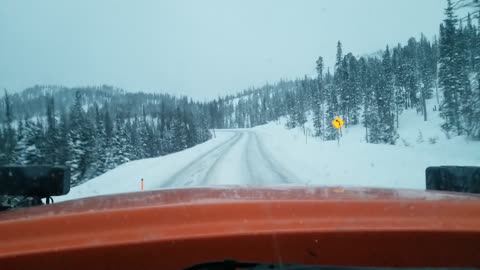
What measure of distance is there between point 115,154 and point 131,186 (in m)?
38.1

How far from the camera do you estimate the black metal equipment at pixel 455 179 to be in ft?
9.24

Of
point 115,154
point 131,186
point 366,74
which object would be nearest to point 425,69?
point 366,74

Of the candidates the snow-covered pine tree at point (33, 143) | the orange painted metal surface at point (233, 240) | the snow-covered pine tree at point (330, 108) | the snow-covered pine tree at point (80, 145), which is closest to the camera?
the orange painted metal surface at point (233, 240)

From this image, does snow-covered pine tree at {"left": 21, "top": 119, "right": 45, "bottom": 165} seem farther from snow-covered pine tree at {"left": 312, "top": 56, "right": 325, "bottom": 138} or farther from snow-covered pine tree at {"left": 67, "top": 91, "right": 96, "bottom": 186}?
snow-covered pine tree at {"left": 312, "top": 56, "right": 325, "bottom": 138}

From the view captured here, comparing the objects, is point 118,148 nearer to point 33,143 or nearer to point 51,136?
point 51,136

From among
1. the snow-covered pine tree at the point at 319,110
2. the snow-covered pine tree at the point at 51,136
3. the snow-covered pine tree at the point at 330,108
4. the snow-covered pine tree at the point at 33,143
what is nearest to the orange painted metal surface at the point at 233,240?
the snow-covered pine tree at the point at 33,143

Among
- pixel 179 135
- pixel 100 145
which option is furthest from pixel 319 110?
pixel 100 145

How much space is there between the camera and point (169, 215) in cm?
156

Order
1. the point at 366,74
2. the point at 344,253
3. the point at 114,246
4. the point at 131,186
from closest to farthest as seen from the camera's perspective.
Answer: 1. the point at 114,246
2. the point at 344,253
3. the point at 131,186
4. the point at 366,74

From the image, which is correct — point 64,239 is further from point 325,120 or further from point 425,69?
point 425,69

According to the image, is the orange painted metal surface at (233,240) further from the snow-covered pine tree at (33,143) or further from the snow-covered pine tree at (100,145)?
the snow-covered pine tree at (100,145)

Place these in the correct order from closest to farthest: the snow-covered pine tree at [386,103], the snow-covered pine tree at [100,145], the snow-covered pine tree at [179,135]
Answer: the snow-covered pine tree at [100,145], the snow-covered pine tree at [386,103], the snow-covered pine tree at [179,135]

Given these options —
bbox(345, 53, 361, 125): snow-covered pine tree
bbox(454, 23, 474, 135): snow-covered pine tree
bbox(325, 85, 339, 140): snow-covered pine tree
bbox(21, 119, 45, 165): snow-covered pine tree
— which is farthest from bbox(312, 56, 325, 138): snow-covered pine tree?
bbox(21, 119, 45, 165): snow-covered pine tree

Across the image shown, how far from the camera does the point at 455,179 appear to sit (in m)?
2.96
